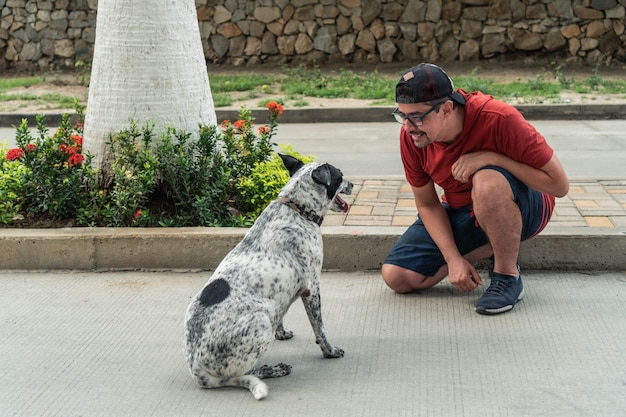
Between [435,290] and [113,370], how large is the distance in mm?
2036

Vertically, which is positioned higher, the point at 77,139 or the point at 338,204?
the point at 338,204

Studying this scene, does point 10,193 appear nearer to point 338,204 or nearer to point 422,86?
point 338,204

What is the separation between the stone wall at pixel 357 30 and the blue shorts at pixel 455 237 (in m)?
11.9

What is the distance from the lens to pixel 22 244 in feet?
19.6

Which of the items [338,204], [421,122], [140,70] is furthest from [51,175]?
[421,122]

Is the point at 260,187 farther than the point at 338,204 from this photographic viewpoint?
Yes

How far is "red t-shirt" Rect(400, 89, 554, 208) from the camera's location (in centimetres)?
471

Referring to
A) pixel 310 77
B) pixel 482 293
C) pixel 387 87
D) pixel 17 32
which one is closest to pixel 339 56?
pixel 310 77

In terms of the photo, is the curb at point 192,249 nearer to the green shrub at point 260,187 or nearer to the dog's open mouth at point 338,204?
the green shrub at point 260,187

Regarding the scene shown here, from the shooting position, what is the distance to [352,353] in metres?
4.49

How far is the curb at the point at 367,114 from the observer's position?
476 inches

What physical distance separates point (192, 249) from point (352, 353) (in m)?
1.79

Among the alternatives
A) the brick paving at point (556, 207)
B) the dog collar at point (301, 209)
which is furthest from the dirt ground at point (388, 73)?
the dog collar at point (301, 209)

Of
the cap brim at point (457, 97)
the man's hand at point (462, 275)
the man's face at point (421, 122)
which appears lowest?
the man's hand at point (462, 275)
